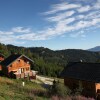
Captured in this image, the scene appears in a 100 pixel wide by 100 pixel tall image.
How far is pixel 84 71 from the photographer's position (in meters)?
41.5

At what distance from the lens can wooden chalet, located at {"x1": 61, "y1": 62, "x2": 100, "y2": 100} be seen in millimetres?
37625

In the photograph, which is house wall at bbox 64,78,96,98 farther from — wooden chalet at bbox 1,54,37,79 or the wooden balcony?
wooden chalet at bbox 1,54,37,79

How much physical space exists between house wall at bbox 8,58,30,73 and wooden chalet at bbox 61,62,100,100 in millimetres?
17343

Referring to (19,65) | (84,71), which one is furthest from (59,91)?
(19,65)

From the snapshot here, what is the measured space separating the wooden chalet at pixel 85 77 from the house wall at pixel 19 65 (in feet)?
56.9

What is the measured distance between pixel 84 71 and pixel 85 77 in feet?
7.06

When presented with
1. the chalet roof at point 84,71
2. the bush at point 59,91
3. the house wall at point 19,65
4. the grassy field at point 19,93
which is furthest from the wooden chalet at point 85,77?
the house wall at point 19,65

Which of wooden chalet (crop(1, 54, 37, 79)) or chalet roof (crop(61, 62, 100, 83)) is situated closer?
chalet roof (crop(61, 62, 100, 83))

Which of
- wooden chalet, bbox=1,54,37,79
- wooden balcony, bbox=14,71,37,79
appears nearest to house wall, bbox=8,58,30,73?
wooden chalet, bbox=1,54,37,79

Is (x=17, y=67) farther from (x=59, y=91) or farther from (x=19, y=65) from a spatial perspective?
(x=59, y=91)

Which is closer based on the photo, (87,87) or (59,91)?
(59,91)

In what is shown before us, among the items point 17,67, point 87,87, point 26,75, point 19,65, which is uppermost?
point 19,65

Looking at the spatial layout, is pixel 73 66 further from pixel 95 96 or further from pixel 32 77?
pixel 32 77

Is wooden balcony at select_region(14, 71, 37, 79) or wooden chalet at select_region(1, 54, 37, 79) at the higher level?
wooden chalet at select_region(1, 54, 37, 79)
